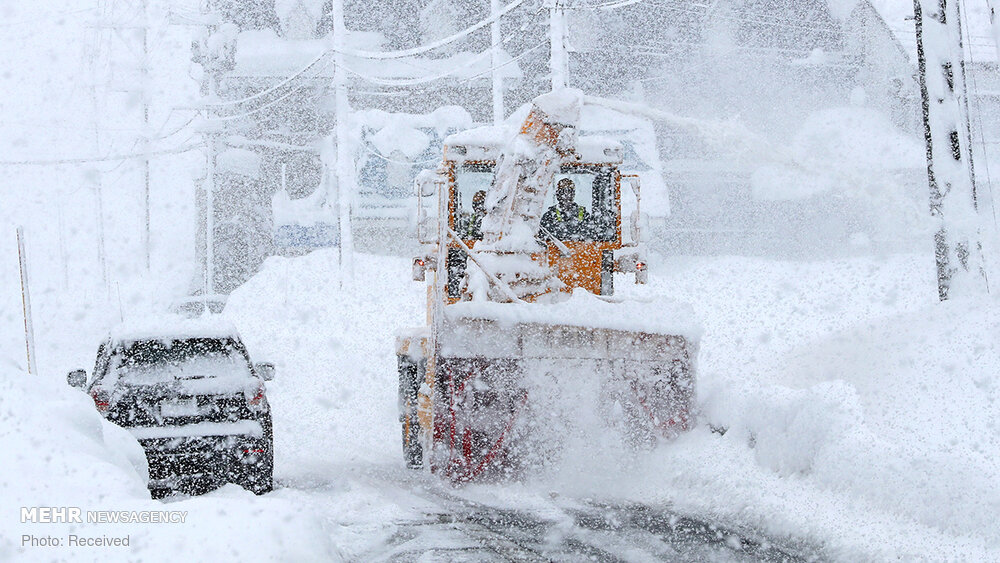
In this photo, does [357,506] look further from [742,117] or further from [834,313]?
[742,117]

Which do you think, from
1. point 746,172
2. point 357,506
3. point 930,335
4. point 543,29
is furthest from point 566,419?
point 543,29

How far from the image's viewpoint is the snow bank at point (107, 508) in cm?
443

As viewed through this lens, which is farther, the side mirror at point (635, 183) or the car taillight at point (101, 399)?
the side mirror at point (635, 183)

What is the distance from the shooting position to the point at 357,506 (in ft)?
29.3

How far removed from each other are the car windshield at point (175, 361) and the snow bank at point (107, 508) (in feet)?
10.5

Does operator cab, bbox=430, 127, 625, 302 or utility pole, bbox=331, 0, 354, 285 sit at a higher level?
utility pole, bbox=331, 0, 354, 285

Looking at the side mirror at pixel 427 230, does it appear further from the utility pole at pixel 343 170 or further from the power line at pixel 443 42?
the utility pole at pixel 343 170

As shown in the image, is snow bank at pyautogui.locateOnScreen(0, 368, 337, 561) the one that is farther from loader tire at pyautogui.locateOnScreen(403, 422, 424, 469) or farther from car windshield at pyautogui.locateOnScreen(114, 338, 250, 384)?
loader tire at pyautogui.locateOnScreen(403, 422, 424, 469)

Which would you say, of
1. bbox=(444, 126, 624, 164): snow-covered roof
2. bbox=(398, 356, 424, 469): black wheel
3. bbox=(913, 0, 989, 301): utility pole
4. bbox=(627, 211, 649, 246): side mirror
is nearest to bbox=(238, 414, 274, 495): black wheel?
bbox=(398, 356, 424, 469): black wheel

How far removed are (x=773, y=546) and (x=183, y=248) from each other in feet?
206

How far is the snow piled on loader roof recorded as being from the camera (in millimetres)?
9578

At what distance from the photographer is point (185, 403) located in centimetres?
949
